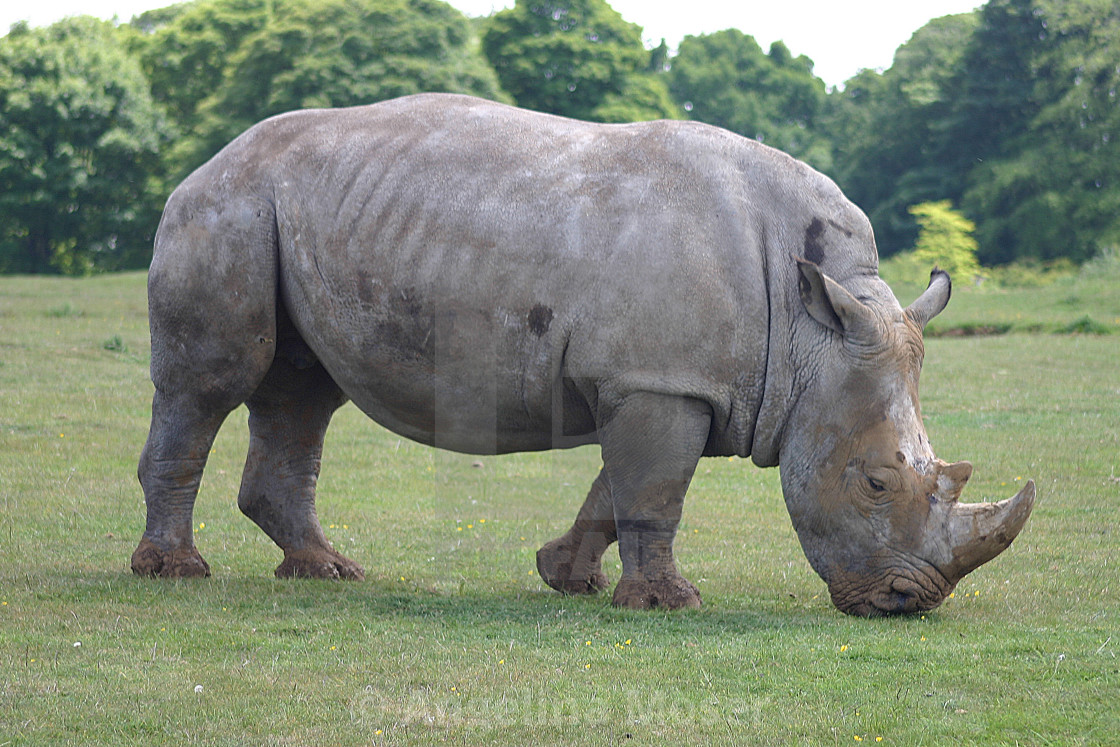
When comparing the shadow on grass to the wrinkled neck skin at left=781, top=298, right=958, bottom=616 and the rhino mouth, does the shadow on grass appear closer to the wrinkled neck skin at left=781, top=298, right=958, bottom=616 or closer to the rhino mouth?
the rhino mouth

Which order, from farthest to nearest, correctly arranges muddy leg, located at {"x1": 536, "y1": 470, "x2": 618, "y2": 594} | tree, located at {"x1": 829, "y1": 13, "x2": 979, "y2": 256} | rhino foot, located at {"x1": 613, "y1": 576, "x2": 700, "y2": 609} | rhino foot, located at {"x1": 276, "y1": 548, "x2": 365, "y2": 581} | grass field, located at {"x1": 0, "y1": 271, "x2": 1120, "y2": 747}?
tree, located at {"x1": 829, "y1": 13, "x2": 979, "y2": 256}
rhino foot, located at {"x1": 276, "y1": 548, "x2": 365, "y2": 581}
muddy leg, located at {"x1": 536, "y1": 470, "x2": 618, "y2": 594}
rhino foot, located at {"x1": 613, "y1": 576, "x2": 700, "y2": 609}
grass field, located at {"x1": 0, "y1": 271, "x2": 1120, "y2": 747}

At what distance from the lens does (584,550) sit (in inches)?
308

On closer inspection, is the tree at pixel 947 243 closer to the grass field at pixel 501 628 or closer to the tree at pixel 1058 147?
the tree at pixel 1058 147

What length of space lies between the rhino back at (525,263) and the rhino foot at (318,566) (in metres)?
1.04

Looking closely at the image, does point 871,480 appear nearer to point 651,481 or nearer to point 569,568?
point 651,481

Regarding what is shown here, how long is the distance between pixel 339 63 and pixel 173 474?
100ft

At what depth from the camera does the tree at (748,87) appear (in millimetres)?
65500

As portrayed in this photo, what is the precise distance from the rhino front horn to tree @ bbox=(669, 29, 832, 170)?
2316 inches

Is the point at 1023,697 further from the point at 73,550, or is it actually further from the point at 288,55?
the point at 288,55

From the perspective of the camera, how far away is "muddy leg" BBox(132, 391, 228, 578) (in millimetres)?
7980

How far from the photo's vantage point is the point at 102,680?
18.1ft

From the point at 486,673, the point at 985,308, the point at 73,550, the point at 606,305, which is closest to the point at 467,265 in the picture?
the point at 606,305

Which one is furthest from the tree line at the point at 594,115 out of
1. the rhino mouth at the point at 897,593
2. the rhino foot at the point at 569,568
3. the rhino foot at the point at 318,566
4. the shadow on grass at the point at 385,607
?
the rhino mouth at the point at 897,593

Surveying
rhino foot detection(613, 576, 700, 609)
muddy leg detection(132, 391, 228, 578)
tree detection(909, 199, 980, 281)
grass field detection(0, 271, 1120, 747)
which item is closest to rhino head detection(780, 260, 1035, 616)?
grass field detection(0, 271, 1120, 747)
